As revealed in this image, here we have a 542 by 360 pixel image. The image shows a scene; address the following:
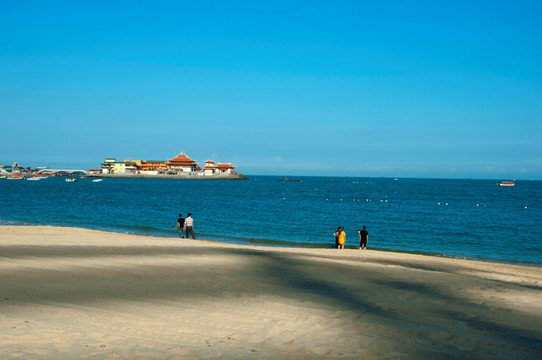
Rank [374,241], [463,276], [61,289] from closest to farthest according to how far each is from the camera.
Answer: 1. [61,289]
2. [463,276]
3. [374,241]

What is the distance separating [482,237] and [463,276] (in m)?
21.9

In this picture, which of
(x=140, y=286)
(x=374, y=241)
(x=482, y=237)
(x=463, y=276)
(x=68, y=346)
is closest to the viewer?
(x=68, y=346)

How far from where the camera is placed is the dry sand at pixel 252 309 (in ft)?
27.1

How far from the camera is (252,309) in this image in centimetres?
1109

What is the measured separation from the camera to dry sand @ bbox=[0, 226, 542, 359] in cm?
825

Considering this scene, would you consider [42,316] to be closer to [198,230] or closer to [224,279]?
[224,279]

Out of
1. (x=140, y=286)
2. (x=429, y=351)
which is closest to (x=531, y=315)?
(x=429, y=351)

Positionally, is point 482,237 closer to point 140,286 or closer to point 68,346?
point 140,286

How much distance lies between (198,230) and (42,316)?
28.1 m

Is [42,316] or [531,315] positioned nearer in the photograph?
[42,316]

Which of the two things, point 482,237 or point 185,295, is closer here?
point 185,295

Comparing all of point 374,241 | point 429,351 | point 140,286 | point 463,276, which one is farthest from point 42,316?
point 374,241

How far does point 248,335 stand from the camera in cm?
909

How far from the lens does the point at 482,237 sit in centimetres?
3659
